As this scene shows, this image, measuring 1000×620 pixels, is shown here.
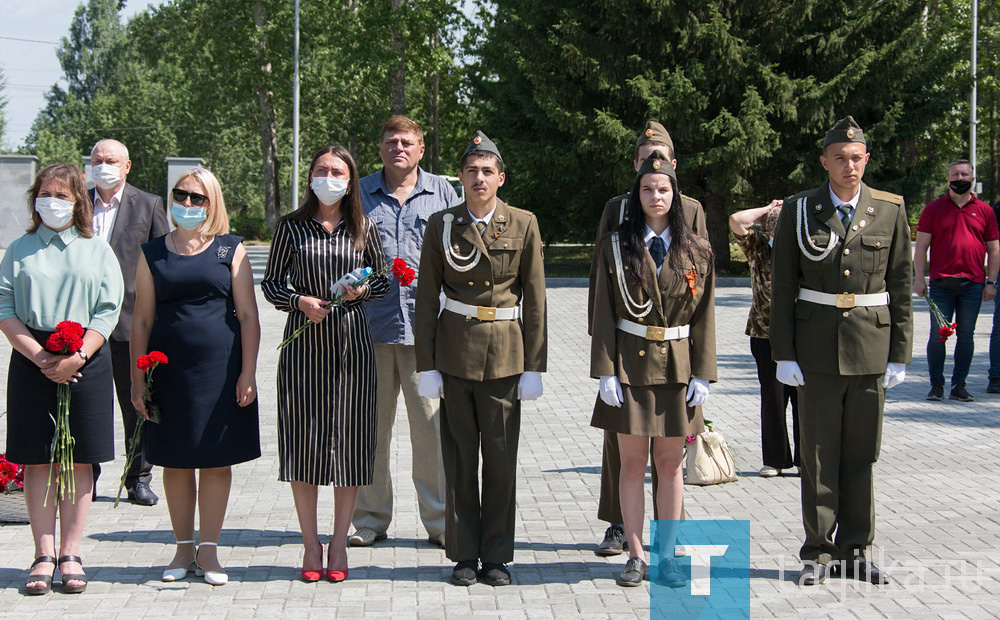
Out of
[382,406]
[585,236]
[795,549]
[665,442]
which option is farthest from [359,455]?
[585,236]

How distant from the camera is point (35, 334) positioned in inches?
208

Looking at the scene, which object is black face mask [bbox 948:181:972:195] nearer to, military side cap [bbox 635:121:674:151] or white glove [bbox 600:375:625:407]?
military side cap [bbox 635:121:674:151]

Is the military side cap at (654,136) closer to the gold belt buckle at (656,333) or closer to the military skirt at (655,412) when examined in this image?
the gold belt buckle at (656,333)

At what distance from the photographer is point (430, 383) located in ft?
17.2

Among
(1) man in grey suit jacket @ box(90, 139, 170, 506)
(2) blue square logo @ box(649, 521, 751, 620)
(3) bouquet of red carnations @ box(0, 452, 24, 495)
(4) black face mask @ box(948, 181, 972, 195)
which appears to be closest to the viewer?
(2) blue square logo @ box(649, 521, 751, 620)

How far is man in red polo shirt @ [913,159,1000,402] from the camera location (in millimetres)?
10211

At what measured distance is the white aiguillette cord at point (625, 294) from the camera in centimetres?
516

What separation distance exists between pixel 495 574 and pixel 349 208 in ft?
6.29

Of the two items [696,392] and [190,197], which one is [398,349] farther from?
[696,392]

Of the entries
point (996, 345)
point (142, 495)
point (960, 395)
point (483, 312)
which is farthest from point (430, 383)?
point (996, 345)

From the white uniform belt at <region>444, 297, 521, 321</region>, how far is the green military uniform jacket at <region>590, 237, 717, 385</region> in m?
0.40

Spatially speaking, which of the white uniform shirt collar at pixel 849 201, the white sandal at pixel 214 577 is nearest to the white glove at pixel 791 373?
the white uniform shirt collar at pixel 849 201

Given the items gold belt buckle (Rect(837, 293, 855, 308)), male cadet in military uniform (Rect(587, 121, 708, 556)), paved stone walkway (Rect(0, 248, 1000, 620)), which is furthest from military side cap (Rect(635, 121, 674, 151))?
paved stone walkway (Rect(0, 248, 1000, 620))

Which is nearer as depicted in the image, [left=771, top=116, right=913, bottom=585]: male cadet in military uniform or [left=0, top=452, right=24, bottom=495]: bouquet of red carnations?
[left=771, top=116, right=913, bottom=585]: male cadet in military uniform
